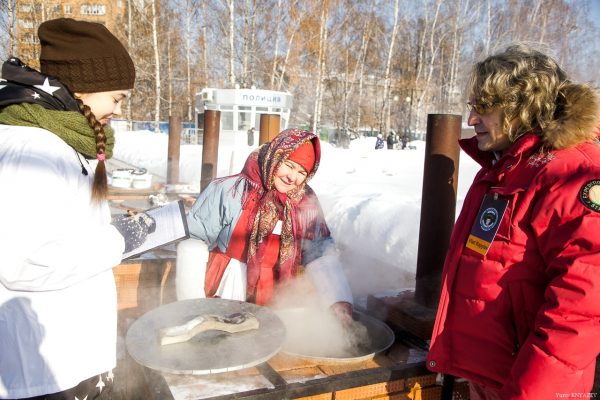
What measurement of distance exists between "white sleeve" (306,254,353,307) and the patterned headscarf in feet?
0.48

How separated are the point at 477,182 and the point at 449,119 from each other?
724 millimetres

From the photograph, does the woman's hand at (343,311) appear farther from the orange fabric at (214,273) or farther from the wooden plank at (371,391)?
the orange fabric at (214,273)

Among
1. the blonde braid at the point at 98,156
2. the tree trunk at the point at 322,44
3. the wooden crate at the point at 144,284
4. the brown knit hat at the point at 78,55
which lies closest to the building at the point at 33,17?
the tree trunk at the point at 322,44

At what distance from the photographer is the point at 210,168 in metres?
5.45

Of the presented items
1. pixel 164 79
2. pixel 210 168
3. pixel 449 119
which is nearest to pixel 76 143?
pixel 449 119

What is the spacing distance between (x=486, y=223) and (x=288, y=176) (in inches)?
51.8

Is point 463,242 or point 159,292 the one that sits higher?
point 463,242

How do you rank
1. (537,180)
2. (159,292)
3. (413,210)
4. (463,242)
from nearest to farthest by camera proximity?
(537,180) < (463,242) < (159,292) < (413,210)

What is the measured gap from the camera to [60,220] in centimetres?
123

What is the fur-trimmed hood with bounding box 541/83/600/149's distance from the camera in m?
1.46

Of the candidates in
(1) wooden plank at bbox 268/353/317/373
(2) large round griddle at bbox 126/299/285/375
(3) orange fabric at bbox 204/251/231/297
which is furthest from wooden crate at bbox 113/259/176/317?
(1) wooden plank at bbox 268/353/317/373

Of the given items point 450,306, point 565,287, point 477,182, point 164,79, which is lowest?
point 450,306

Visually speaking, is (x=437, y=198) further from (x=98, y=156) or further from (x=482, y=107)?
(x=98, y=156)

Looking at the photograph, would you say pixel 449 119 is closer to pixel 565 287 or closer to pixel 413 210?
pixel 565 287
